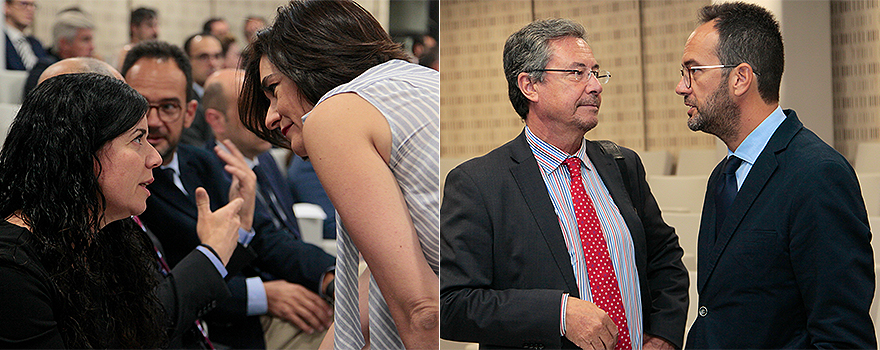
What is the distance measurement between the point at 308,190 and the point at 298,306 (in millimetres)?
520

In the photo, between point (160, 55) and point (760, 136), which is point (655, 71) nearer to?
point (760, 136)

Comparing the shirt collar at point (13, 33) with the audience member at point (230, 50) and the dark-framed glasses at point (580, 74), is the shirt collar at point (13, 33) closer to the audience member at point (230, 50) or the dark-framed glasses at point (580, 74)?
the audience member at point (230, 50)

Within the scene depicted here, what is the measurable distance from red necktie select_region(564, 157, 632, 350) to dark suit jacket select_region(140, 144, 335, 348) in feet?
4.56

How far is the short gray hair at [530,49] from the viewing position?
2.20 m

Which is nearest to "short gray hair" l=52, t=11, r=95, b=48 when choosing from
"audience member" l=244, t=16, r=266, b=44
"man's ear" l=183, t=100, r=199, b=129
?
"audience member" l=244, t=16, r=266, b=44

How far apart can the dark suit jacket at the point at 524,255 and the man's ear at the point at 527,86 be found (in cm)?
14

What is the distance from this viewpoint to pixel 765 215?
2096mm

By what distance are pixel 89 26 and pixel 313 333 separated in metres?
1.98

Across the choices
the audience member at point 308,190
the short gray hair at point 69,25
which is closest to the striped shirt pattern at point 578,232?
the audience member at point 308,190

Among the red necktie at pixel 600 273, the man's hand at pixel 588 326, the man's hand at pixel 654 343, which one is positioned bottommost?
the man's hand at pixel 654 343

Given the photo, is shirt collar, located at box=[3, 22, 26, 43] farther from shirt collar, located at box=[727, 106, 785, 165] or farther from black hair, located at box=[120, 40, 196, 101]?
shirt collar, located at box=[727, 106, 785, 165]

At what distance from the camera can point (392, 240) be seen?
205 cm

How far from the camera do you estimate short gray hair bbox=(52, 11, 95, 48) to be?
3494mm

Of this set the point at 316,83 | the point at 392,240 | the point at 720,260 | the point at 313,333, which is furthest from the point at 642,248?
the point at 313,333
